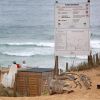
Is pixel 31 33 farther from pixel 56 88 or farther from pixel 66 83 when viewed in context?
pixel 56 88

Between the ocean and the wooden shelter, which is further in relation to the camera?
the ocean

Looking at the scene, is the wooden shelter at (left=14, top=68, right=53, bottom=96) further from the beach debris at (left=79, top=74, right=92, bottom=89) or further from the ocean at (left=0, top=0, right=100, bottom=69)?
the ocean at (left=0, top=0, right=100, bottom=69)

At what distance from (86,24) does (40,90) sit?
6.66ft

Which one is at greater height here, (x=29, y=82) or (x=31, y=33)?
(x=31, y=33)

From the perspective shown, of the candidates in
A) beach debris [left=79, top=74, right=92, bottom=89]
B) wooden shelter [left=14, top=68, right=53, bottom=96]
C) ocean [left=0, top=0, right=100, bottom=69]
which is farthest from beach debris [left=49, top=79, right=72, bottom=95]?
ocean [left=0, top=0, right=100, bottom=69]

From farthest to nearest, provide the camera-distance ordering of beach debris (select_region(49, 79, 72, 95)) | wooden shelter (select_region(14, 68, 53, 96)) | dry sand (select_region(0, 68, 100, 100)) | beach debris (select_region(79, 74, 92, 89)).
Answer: wooden shelter (select_region(14, 68, 53, 96)) → beach debris (select_region(79, 74, 92, 89)) → beach debris (select_region(49, 79, 72, 95)) → dry sand (select_region(0, 68, 100, 100))

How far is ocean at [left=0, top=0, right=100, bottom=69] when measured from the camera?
28.8 meters

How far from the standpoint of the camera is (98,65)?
568 inches

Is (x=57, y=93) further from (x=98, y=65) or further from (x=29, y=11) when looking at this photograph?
(x=29, y=11)

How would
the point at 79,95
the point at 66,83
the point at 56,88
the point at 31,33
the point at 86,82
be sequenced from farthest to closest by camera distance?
the point at 31,33 < the point at 86,82 < the point at 66,83 < the point at 56,88 < the point at 79,95

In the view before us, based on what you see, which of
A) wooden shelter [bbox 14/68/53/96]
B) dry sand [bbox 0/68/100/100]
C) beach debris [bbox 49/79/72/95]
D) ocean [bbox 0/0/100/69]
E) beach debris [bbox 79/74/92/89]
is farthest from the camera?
ocean [bbox 0/0/100/69]

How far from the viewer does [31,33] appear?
1606 inches

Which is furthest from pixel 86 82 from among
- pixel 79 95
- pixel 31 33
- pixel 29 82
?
pixel 31 33

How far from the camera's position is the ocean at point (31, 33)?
94.5 feet
